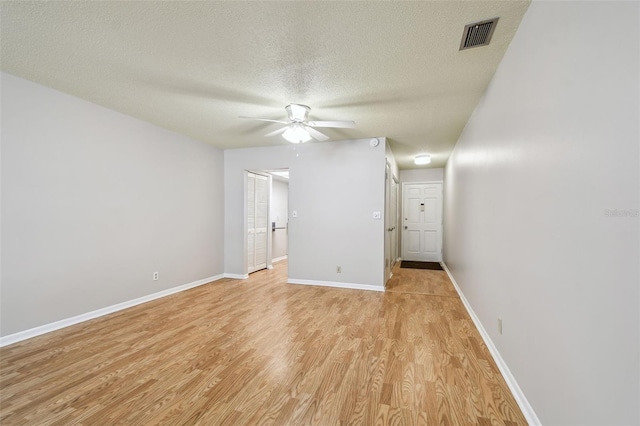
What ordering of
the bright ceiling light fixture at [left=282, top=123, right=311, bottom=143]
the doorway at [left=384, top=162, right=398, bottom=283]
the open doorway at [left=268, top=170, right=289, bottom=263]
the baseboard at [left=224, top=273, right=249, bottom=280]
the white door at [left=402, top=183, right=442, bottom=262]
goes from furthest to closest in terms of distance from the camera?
the white door at [left=402, top=183, right=442, bottom=262]
the open doorway at [left=268, top=170, right=289, bottom=263]
the baseboard at [left=224, top=273, right=249, bottom=280]
the doorway at [left=384, top=162, right=398, bottom=283]
the bright ceiling light fixture at [left=282, top=123, right=311, bottom=143]

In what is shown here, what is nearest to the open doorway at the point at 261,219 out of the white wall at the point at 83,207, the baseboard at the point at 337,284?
the baseboard at the point at 337,284

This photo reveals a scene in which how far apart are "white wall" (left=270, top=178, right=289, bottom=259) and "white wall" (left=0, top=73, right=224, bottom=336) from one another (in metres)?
2.52

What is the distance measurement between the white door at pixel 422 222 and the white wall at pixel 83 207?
208 inches

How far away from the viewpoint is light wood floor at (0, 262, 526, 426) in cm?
155

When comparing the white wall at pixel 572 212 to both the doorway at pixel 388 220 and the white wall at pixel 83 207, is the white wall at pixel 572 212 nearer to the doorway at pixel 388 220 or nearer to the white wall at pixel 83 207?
the doorway at pixel 388 220

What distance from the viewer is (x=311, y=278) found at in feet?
14.9

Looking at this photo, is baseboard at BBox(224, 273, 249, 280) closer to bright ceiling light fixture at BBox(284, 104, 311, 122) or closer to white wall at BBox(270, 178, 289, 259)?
white wall at BBox(270, 178, 289, 259)

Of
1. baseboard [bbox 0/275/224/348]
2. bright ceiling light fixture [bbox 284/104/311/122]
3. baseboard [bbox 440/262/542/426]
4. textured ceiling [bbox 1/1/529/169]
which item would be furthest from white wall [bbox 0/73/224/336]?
baseboard [bbox 440/262/542/426]

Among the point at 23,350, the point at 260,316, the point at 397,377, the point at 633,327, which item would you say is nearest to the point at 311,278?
the point at 260,316

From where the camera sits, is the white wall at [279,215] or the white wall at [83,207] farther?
the white wall at [279,215]

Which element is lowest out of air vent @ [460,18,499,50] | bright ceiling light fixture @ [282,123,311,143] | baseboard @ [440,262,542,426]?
baseboard @ [440,262,542,426]

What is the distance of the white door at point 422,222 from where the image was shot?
688 cm

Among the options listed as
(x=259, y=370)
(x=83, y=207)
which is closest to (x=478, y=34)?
(x=259, y=370)

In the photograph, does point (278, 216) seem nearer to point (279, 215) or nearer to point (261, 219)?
point (279, 215)
